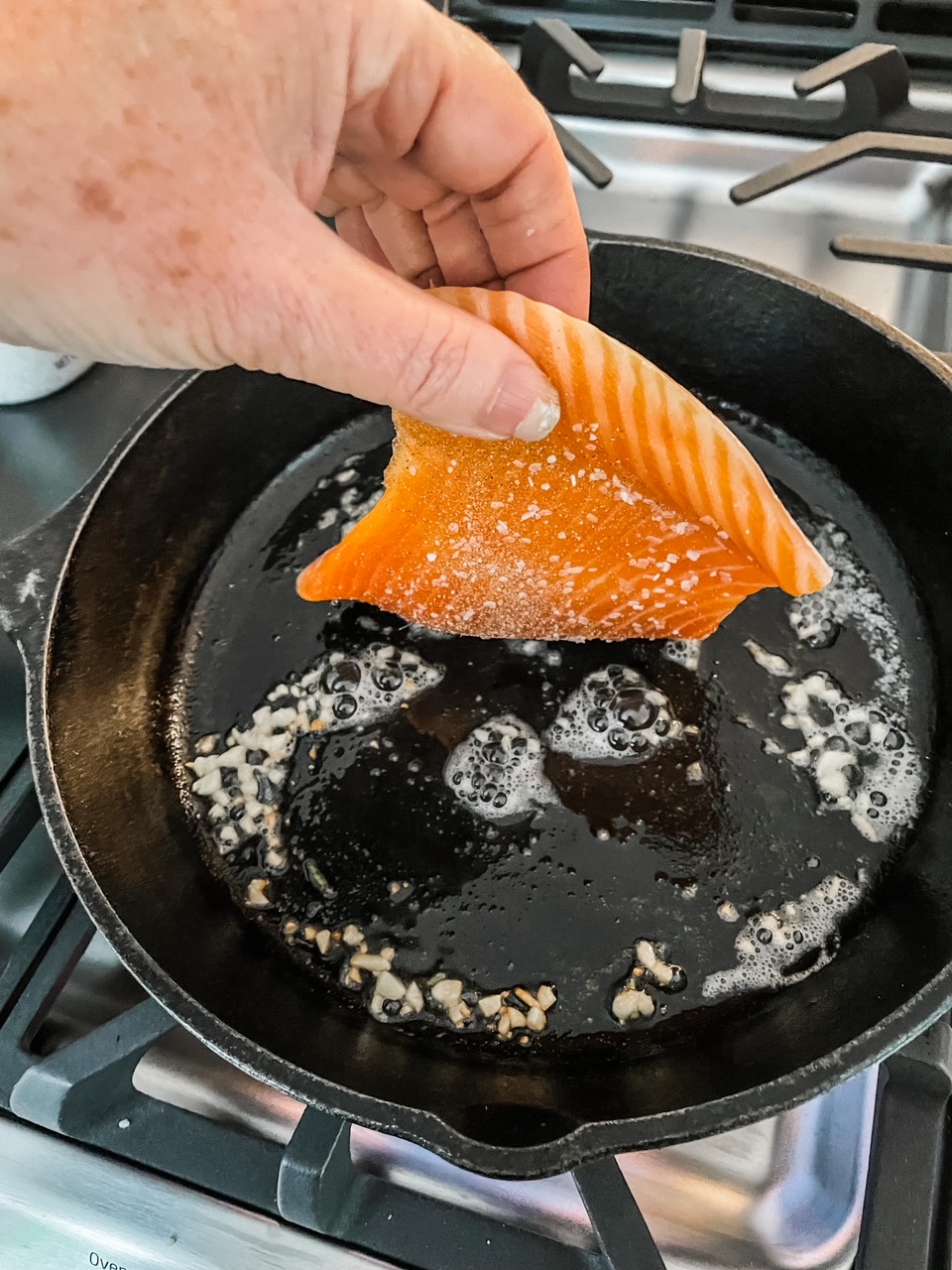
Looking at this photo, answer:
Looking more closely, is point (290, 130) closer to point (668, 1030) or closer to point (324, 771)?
point (324, 771)

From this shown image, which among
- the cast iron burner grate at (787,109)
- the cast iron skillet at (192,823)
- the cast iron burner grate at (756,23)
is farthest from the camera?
the cast iron burner grate at (756,23)

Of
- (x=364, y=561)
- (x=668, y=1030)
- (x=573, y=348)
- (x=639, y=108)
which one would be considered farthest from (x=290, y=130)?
(x=668, y=1030)

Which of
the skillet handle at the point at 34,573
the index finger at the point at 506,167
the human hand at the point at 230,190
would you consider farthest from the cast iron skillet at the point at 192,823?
the human hand at the point at 230,190

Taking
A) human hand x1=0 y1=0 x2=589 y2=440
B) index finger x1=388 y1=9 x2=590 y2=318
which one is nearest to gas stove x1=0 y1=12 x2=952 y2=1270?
index finger x1=388 y1=9 x2=590 y2=318

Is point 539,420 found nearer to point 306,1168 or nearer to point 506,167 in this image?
point 506,167

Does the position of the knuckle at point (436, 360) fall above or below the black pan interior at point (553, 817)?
above

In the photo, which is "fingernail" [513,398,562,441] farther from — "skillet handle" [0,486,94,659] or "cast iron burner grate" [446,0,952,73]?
"cast iron burner grate" [446,0,952,73]

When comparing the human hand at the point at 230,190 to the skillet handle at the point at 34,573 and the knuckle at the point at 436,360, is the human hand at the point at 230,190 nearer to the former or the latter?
the knuckle at the point at 436,360

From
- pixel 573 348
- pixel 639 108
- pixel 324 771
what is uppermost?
pixel 639 108
